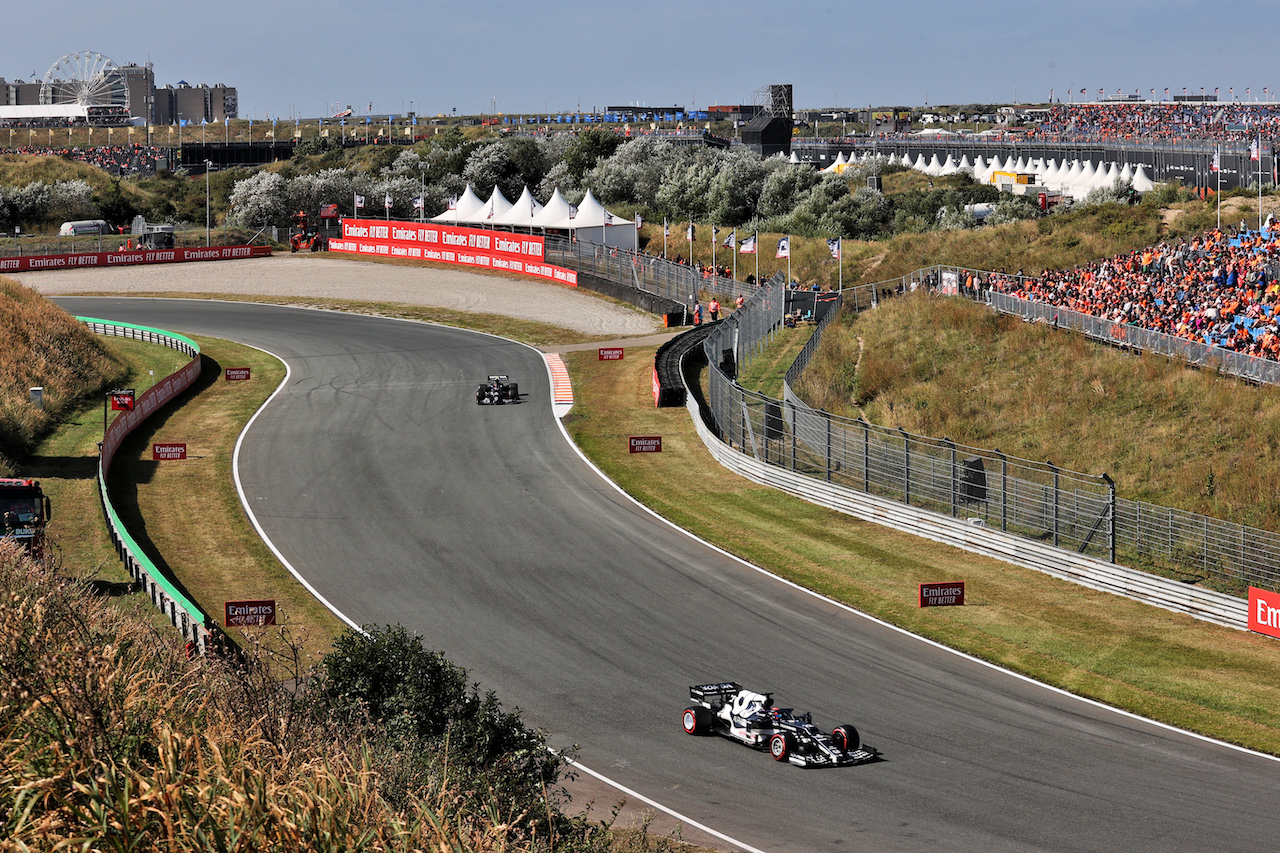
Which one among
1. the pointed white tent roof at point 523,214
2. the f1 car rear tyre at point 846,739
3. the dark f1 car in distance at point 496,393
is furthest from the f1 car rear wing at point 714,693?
the pointed white tent roof at point 523,214

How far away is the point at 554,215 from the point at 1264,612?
5710 cm

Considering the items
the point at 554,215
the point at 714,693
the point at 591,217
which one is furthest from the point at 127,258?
the point at 714,693

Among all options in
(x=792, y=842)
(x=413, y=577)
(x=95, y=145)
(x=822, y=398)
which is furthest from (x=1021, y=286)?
(x=95, y=145)

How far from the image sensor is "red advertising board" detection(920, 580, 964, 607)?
26.3m

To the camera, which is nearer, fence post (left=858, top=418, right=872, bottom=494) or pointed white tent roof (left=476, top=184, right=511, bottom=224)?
fence post (left=858, top=418, right=872, bottom=494)

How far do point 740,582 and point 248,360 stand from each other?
107ft

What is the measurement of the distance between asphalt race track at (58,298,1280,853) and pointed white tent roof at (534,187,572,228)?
34.8 metres

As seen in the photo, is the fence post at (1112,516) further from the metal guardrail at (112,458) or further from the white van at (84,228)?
the white van at (84,228)

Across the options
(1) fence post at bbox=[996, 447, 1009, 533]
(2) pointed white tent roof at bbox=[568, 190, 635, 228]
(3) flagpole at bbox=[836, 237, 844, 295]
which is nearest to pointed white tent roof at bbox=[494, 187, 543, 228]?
(2) pointed white tent roof at bbox=[568, 190, 635, 228]

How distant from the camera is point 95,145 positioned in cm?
17412

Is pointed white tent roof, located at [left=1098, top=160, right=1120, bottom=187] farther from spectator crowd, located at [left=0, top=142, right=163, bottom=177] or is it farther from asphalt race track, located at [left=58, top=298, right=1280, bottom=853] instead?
spectator crowd, located at [left=0, top=142, right=163, bottom=177]

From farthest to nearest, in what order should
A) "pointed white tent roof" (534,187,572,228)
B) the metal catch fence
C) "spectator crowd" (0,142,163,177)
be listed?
1. "spectator crowd" (0,142,163,177)
2. "pointed white tent roof" (534,187,572,228)
3. the metal catch fence

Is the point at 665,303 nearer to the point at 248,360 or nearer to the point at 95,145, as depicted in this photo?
the point at 248,360

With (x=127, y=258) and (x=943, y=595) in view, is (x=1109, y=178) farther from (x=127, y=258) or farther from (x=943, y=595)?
(x=943, y=595)
